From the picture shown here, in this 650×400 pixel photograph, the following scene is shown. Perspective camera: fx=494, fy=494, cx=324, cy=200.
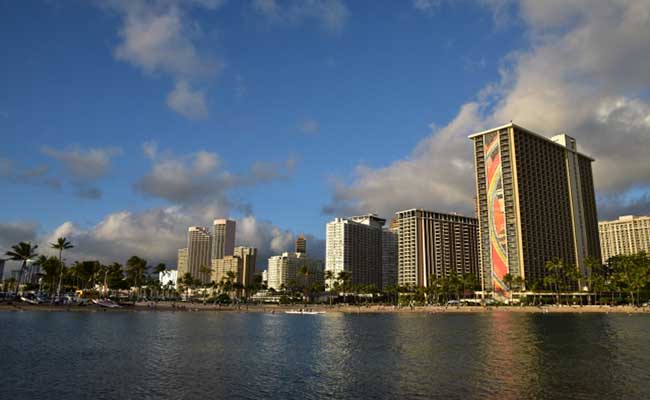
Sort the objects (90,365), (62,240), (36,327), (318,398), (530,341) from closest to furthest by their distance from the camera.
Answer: (318,398) → (90,365) → (530,341) → (36,327) → (62,240)

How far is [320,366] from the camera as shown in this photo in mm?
52219

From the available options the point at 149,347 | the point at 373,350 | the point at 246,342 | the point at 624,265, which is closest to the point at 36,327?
the point at 149,347

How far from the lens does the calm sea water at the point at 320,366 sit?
3934cm

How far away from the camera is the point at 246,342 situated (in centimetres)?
7350

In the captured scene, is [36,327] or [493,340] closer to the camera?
[493,340]

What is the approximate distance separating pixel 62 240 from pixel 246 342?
114672 mm

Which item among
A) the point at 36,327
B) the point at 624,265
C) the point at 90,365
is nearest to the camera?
the point at 90,365

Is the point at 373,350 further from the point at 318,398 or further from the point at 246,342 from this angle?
the point at 318,398

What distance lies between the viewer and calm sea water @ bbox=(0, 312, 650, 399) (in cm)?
3934

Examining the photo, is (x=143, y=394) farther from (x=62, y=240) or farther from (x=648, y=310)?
(x=648, y=310)

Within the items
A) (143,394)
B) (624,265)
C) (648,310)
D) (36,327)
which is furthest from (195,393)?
(624,265)

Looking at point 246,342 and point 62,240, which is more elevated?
point 62,240

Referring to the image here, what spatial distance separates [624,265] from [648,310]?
37591 mm

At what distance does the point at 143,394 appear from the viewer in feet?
125
